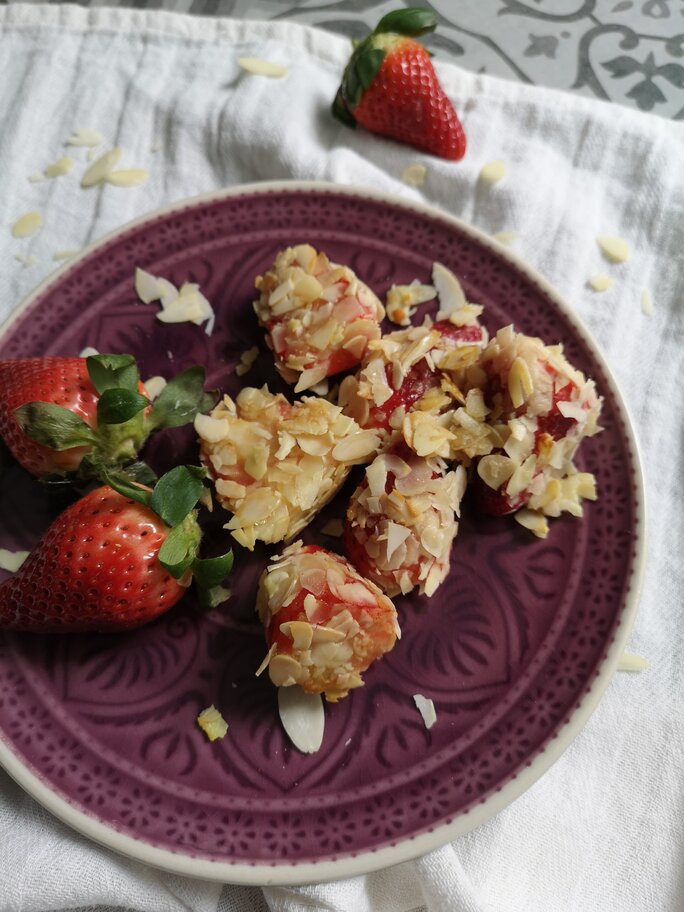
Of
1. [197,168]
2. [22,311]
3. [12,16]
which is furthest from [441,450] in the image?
[12,16]

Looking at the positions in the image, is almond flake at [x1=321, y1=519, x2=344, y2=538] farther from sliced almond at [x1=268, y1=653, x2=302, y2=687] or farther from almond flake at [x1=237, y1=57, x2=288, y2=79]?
almond flake at [x1=237, y1=57, x2=288, y2=79]

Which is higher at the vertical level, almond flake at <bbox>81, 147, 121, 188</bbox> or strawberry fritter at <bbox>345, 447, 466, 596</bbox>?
almond flake at <bbox>81, 147, 121, 188</bbox>

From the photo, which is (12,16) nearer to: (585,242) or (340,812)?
(585,242)

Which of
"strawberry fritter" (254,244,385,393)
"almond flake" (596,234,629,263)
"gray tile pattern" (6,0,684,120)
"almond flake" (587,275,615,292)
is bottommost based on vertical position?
"strawberry fritter" (254,244,385,393)

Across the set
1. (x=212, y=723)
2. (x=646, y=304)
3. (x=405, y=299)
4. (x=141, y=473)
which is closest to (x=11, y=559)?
(x=141, y=473)

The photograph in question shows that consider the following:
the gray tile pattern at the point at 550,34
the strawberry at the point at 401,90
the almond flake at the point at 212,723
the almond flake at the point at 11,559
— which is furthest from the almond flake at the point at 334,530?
the gray tile pattern at the point at 550,34

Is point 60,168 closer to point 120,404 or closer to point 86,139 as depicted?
point 86,139

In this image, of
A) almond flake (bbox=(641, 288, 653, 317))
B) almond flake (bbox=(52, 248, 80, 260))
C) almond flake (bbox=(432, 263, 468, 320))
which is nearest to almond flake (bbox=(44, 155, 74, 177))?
almond flake (bbox=(52, 248, 80, 260))
